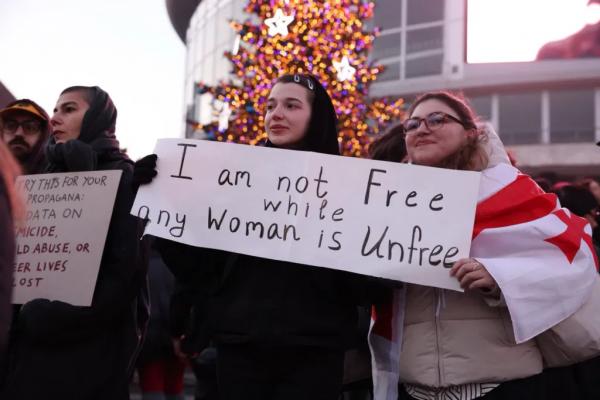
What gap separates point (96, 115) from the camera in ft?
10.4

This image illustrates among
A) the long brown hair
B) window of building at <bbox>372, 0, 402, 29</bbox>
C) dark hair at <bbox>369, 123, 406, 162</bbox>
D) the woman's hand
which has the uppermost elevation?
window of building at <bbox>372, 0, 402, 29</bbox>

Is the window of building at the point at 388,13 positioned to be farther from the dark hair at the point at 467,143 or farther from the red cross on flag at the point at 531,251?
the red cross on flag at the point at 531,251

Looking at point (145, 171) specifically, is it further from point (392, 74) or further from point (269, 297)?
point (392, 74)

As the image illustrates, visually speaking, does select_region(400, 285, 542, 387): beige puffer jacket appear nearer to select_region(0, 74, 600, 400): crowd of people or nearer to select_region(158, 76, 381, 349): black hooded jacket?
select_region(0, 74, 600, 400): crowd of people

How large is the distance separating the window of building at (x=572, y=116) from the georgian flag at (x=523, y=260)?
91.6 feet

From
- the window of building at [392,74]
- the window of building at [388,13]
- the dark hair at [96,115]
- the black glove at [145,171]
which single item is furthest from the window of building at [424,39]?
the black glove at [145,171]

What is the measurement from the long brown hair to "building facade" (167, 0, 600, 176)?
90.1 ft

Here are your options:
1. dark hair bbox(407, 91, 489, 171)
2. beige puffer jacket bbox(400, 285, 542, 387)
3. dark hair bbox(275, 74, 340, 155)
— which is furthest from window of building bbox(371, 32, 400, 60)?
beige puffer jacket bbox(400, 285, 542, 387)

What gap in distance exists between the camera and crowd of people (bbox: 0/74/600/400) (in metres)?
2.51

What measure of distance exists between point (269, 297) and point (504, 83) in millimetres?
28588

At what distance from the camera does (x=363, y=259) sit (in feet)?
8.77

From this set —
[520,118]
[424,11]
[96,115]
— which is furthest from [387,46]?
[96,115]

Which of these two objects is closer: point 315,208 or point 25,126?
point 315,208

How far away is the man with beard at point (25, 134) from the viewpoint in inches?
140
